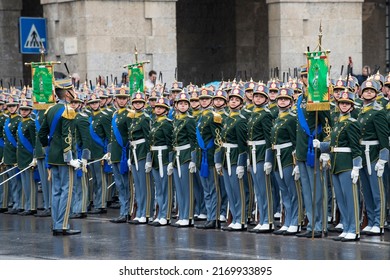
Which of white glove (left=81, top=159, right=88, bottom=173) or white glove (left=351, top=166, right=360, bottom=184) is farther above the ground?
white glove (left=351, top=166, right=360, bottom=184)

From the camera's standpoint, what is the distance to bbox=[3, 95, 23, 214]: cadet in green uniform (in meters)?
21.6

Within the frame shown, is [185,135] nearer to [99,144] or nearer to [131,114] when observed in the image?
[131,114]

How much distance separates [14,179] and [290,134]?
590cm

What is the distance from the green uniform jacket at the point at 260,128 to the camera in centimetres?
1812

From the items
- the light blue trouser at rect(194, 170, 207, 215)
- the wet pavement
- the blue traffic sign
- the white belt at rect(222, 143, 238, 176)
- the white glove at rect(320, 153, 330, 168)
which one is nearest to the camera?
the wet pavement

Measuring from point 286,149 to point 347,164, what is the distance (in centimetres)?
111

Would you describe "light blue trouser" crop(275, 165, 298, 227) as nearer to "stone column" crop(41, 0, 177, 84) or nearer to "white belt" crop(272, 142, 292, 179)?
"white belt" crop(272, 142, 292, 179)

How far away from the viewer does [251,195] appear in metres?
18.9

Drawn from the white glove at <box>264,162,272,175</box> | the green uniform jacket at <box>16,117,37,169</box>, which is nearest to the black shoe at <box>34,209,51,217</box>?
the green uniform jacket at <box>16,117,37,169</box>

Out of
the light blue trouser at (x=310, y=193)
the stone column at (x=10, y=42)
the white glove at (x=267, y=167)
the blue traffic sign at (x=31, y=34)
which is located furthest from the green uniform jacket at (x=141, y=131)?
the stone column at (x=10, y=42)

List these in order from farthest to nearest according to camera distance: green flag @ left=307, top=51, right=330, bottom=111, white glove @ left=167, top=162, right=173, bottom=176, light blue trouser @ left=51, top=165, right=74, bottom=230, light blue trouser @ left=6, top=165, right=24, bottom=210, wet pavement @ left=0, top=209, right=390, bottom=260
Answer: light blue trouser @ left=6, top=165, right=24, bottom=210 → white glove @ left=167, top=162, right=173, bottom=176 → light blue trouser @ left=51, top=165, right=74, bottom=230 → green flag @ left=307, top=51, right=330, bottom=111 → wet pavement @ left=0, top=209, right=390, bottom=260

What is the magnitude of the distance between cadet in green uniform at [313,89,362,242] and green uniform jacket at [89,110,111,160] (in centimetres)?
526

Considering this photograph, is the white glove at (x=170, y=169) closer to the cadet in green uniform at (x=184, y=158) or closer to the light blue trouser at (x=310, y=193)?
the cadet in green uniform at (x=184, y=158)

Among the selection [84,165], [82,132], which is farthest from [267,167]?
[82,132]
